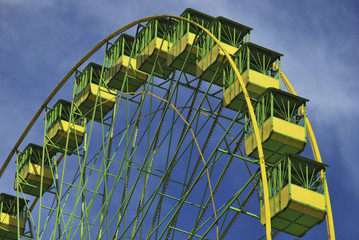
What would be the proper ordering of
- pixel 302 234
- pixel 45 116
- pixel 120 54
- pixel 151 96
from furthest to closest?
1. pixel 45 116
2. pixel 120 54
3. pixel 151 96
4. pixel 302 234

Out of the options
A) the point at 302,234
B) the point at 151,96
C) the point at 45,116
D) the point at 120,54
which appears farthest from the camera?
the point at 45,116

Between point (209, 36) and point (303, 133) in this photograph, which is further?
point (209, 36)

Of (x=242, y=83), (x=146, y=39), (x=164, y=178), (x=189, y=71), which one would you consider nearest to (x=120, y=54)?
(x=146, y=39)

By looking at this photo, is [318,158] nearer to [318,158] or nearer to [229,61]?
[318,158]

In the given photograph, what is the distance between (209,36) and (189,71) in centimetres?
163

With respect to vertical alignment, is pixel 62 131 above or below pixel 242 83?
above

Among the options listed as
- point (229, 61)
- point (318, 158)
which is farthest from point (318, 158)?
point (229, 61)

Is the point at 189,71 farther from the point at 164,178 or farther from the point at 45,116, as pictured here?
the point at 45,116

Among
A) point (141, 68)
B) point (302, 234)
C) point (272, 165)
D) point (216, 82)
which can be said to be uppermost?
point (141, 68)

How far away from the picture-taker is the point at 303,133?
2472cm

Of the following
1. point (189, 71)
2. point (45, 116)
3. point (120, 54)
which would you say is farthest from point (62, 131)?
point (189, 71)

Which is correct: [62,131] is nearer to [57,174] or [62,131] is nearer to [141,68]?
[57,174]

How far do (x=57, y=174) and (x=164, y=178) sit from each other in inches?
329

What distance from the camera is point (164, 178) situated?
27.2 meters
